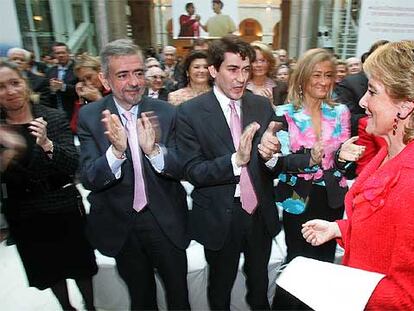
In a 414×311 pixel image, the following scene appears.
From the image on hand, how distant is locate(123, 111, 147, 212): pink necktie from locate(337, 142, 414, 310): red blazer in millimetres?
967

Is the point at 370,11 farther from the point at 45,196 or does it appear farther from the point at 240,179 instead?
the point at 45,196

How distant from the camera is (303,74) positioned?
2.10 m

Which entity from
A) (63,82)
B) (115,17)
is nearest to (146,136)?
(63,82)

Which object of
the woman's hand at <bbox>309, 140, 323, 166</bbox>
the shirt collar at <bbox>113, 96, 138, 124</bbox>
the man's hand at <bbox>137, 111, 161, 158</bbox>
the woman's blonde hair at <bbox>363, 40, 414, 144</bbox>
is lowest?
the woman's hand at <bbox>309, 140, 323, 166</bbox>

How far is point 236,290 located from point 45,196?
4.11 ft

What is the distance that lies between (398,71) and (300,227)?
1.26 metres

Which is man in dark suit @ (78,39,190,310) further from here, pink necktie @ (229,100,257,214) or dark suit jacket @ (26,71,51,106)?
dark suit jacket @ (26,71,51,106)

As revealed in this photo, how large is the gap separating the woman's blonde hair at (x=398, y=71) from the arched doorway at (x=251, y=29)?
1217 cm

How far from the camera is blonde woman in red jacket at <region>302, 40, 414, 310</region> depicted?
94 centimetres

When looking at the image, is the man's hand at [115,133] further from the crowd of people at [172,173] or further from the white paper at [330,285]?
the white paper at [330,285]

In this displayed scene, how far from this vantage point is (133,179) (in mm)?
1718

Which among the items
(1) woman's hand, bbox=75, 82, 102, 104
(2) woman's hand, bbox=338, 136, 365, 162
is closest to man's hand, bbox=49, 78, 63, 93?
(1) woman's hand, bbox=75, 82, 102, 104

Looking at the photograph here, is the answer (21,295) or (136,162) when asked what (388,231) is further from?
(21,295)

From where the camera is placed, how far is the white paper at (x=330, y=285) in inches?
38.2
